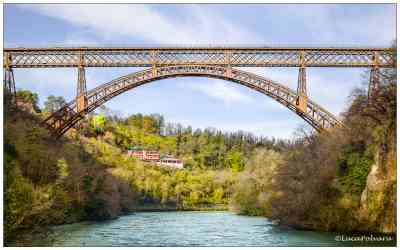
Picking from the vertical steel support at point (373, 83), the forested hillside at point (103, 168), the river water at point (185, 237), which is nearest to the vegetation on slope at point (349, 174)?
the vertical steel support at point (373, 83)

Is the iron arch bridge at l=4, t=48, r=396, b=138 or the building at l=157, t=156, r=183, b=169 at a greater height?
the iron arch bridge at l=4, t=48, r=396, b=138

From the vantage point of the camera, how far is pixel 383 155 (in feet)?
70.5

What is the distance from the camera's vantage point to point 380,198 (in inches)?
840

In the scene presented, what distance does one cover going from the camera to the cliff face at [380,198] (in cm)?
2066

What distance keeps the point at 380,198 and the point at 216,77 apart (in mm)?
10740

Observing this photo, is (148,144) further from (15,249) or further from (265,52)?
(15,249)

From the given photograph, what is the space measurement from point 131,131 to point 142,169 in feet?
96.3

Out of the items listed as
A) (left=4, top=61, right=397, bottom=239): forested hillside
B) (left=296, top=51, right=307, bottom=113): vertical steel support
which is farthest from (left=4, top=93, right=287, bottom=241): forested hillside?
(left=296, top=51, right=307, bottom=113): vertical steel support

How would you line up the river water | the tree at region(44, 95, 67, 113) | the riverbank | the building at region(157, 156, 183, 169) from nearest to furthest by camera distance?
the river water, the riverbank, the tree at region(44, 95, 67, 113), the building at region(157, 156, 183, 169)

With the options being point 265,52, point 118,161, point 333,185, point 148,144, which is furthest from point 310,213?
point 148,144

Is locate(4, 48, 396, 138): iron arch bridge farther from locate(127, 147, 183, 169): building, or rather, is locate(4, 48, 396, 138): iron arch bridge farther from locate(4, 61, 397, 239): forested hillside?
locate(127, 147, 183, 169): building

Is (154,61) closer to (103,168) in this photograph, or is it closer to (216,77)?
(216,77)

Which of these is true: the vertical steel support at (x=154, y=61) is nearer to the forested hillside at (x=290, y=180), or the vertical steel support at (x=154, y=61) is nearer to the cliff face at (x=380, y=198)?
the forested hillside at (x=290, y=180)

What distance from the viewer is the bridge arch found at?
29.2 metres
